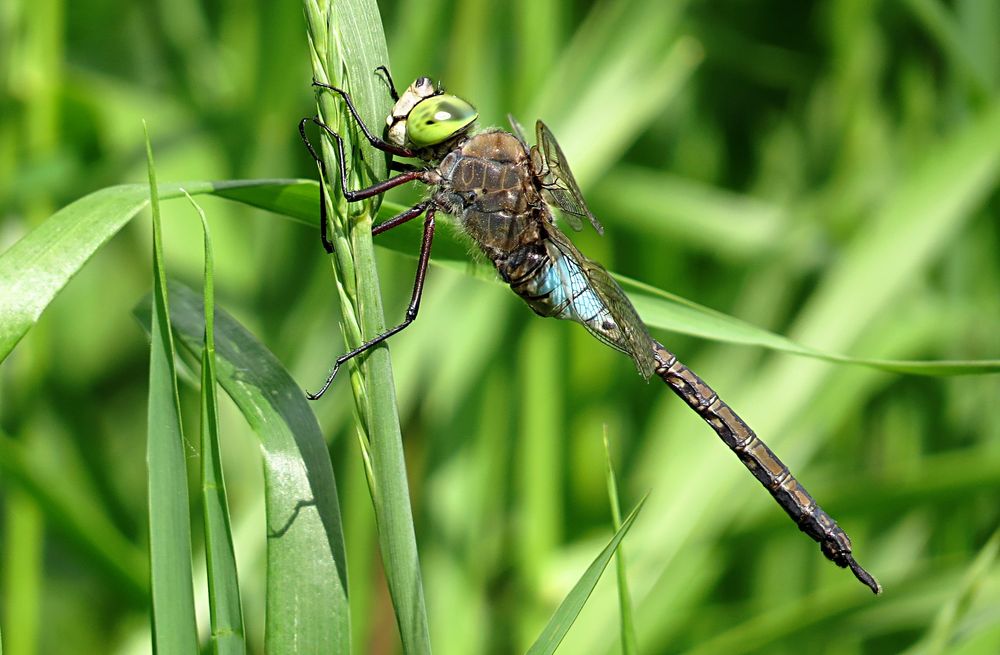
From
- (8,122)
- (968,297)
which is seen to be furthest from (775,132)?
(8,122)

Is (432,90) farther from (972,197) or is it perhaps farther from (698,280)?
(698,280)

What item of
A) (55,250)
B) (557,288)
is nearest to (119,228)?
(55,250)

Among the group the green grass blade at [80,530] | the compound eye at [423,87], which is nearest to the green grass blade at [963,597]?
the compound eye at [423,87]

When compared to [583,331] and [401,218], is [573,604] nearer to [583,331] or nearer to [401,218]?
[401,218]

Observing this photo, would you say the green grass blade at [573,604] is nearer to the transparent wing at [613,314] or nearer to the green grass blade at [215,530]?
the green grass blade at [215,530]

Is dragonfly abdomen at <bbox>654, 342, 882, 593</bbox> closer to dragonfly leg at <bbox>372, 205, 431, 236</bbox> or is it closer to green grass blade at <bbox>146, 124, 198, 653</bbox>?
dragonfly leg at <bbox>372, 205, 431, 236</bbox>
